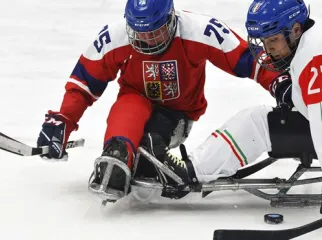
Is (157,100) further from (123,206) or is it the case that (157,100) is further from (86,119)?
(86,119)

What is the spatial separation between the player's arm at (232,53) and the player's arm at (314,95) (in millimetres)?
755

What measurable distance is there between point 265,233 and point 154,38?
3.29 ft

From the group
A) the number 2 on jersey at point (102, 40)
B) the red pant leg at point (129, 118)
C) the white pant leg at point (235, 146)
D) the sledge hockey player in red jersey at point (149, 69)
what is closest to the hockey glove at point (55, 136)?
the sledge hockey player in red jersey at point (149, 69)

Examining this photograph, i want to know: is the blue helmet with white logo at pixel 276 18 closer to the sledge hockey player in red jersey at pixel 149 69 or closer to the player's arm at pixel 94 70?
the sledge hockey player in red jersey at pixel 149 69

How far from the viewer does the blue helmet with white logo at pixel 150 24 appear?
11.1ft

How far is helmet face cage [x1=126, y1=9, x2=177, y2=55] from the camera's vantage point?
346cm

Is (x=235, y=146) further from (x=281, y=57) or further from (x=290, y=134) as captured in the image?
(x=281, y=57)

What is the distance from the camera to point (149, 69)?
11.9ft

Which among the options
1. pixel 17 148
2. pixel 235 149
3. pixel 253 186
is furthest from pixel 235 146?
pixel 17 148

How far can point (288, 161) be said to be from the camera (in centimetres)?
409

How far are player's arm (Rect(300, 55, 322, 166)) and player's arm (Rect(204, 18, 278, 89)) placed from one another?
755 millimetres

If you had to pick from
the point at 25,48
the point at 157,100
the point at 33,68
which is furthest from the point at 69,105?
the point at 25,48

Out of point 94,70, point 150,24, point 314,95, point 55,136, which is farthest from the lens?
point 94,70

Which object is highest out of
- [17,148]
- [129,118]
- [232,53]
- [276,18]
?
[276,18]
